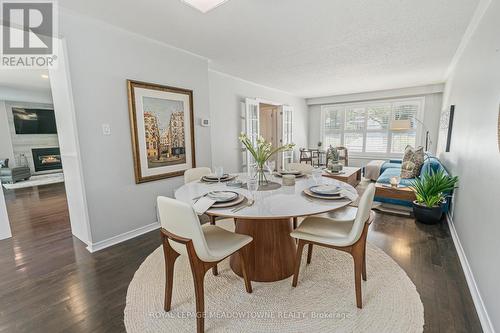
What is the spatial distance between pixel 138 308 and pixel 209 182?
1.15 meters

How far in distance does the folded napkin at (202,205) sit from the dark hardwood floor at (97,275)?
2.97ft

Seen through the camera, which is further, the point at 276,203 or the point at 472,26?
the point at 472,26

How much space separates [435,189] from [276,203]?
8.18ft

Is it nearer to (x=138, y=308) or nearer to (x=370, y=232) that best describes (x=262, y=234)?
(x=138, y=308)

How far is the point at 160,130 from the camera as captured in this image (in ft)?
9.44

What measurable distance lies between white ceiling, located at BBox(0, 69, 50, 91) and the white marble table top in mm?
4345

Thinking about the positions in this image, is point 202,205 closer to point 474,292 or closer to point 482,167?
point 474,292

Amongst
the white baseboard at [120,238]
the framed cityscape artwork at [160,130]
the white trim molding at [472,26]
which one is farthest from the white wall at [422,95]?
the white baseboard at [120,238]

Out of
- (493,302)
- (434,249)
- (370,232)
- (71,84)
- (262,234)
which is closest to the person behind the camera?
(493,302)

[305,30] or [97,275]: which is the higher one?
[305,30]

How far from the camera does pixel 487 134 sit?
5.62ft

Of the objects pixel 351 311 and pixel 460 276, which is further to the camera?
pixel 460 276

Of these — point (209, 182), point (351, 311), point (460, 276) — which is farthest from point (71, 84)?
point (460, 276)

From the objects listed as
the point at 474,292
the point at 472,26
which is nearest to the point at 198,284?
the point at 474,292
